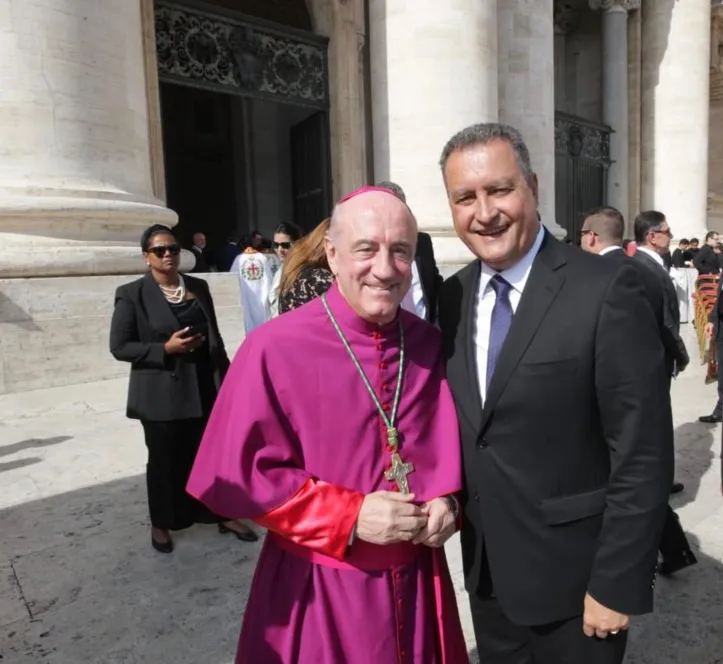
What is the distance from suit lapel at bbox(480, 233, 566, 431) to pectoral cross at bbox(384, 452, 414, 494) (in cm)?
20

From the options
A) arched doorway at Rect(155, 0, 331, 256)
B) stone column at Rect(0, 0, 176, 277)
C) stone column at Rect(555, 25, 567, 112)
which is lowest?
stone column at Rect(0, 0, 176, 277)

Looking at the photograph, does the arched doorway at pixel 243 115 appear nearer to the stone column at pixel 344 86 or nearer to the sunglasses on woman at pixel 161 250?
the stone column at pixel 344 86

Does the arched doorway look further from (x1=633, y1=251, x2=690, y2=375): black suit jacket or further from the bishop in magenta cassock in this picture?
the bishop in magenta cassock

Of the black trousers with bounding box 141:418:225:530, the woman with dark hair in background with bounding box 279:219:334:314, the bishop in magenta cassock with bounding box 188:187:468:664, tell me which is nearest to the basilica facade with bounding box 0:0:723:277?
the black trousers with bounding box 141:418:225:530

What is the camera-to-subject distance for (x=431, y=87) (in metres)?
8.79

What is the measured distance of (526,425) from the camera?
149cm

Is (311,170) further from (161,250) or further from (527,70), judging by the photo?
(161,250)

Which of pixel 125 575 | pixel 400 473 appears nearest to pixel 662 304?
pixel 400 473

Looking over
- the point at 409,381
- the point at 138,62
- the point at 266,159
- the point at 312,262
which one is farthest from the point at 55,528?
the point at 266,159

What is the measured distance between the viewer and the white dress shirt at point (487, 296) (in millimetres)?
1586

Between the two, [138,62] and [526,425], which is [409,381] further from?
[138,62]

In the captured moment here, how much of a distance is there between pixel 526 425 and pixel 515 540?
0.97ft

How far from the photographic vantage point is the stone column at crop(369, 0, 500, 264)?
28.6ft

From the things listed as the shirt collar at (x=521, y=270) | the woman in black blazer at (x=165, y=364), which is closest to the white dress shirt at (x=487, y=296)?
the shirt collar at (x=521, y=270)
